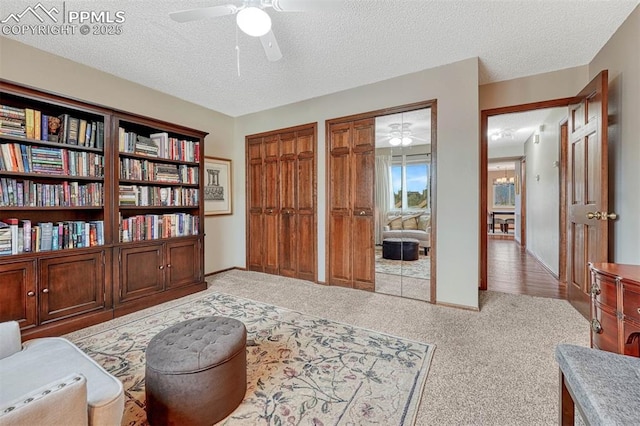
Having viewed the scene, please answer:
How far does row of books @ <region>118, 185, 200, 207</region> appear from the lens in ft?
10.2

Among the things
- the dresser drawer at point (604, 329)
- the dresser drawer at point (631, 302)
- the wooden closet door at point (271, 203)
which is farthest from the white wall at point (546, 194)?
the wooden closet door at point (271, 203)

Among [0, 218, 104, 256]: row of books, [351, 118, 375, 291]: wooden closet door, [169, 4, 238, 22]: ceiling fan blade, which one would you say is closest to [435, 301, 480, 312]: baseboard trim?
[351, 118, 375, 291]: wooden closet door

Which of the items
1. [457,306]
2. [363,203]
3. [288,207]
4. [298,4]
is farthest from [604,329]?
[288,207]

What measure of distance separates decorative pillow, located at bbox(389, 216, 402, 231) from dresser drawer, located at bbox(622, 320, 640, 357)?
7.60ft

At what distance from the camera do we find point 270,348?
2266mm

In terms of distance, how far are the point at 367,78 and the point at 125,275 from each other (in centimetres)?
369

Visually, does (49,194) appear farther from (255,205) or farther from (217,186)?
(255,205)

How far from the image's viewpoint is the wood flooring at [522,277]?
3727 millimetres

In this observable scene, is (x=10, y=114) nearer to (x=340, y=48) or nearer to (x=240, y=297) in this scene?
(x=240, y=297)

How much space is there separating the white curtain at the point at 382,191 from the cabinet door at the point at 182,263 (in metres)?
2.49

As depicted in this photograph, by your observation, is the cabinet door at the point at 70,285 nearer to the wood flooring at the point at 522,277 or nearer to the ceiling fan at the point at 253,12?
the ceiling fan at the point at 253,12

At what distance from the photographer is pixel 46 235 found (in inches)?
98.9

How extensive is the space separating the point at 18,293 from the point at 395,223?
3.85 meters

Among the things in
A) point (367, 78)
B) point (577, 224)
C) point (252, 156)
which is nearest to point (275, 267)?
point (252, 156)
